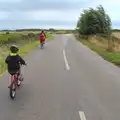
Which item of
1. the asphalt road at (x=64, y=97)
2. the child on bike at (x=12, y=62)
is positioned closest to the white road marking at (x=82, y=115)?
the asphalt road at (x=64, y=97)

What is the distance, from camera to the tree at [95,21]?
63.7 meters

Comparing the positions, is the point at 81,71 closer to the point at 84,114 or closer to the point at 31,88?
the point at 31,88

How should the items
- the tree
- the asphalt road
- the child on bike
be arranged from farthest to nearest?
the tree
the child on bike
the asphalt road

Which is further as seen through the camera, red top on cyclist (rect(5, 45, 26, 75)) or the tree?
the tree

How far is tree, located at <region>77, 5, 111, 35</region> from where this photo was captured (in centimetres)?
6369

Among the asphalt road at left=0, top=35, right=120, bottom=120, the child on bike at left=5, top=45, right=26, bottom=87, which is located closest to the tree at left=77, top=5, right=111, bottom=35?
the asphalt road at left=0, top=35, right=120, bottom=120

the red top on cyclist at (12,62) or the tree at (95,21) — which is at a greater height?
the red top on cyclist at (12,62)

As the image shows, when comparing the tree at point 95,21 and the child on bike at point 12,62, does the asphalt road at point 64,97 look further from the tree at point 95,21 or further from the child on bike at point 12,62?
the tree at point 95,21

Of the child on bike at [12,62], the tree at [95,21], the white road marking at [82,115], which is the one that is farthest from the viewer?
the tree at [95,21]

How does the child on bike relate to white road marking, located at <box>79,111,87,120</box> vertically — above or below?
above

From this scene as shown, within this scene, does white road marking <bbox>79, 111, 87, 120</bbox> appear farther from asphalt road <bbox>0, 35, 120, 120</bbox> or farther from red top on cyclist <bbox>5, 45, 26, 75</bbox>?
red top on cyclist <bbox>5, 45, 26, 75</bbox>

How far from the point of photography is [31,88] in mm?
11742

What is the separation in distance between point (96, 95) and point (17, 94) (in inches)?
95.4

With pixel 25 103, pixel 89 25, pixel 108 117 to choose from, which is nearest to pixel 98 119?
pixel 108 117
